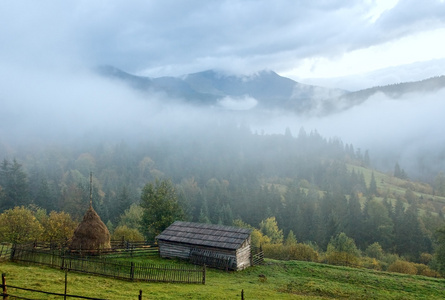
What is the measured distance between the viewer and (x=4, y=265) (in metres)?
26.5

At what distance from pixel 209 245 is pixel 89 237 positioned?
42.8ft

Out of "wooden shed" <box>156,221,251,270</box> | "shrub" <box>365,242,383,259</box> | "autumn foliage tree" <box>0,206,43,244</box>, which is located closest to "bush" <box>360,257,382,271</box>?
"shrub" <box>365,242,383,259</box>

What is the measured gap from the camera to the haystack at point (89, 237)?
35.6m

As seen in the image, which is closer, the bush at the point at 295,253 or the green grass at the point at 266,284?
the green grass at the point at 266,284

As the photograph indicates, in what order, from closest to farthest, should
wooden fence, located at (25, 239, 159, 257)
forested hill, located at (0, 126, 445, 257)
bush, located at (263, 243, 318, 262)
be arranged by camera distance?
wooden fence, located at (25, 239, 159, 257), bush, located at (263, 243, 318, 262), forested hill, located at (0, 126, 445, 257)

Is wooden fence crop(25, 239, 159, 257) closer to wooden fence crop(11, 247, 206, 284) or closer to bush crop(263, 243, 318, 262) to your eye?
wooden fence crop(11, 247, 206, 284)

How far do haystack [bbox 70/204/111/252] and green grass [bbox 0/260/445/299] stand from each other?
8197 mm

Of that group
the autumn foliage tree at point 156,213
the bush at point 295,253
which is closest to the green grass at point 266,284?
the autumn foliage tree at point 156,213

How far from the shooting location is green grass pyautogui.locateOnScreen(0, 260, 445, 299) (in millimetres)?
22203

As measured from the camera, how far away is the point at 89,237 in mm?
35938

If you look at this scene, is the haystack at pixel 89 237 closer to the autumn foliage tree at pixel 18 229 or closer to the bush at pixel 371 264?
the autumn foliage tree at pixel 18 229

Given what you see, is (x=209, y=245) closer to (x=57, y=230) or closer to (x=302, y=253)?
(x=302, y=253)

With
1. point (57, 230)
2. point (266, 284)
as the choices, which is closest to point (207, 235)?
point (266, 284)

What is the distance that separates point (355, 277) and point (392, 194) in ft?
484
